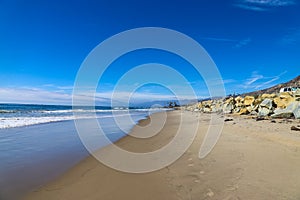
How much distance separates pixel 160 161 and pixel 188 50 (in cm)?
885

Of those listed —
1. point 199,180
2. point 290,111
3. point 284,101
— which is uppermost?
point 284,101

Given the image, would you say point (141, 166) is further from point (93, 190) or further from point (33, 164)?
point (33, 164)

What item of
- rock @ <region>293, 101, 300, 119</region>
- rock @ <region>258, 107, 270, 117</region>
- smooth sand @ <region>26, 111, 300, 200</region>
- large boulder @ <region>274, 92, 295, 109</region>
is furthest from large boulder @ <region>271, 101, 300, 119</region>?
smooth sand @ <region>26, 111, 300, 200</region>

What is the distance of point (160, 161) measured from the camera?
5422mm

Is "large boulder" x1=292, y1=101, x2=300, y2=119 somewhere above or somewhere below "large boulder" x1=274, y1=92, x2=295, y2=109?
below

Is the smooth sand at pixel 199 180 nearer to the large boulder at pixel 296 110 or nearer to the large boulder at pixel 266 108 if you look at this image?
the large boulder at pixel 296 110

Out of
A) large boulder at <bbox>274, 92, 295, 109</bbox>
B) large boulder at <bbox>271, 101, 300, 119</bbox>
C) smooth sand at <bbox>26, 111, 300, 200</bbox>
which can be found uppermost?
large boulder at <bbox>274, 92, 295, 109</bbox>

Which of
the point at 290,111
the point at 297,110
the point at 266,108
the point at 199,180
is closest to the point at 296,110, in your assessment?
the point at 297,110

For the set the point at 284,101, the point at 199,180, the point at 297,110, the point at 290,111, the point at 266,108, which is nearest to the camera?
the point at 199,180

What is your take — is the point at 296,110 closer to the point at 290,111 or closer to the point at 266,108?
the point at 290,111

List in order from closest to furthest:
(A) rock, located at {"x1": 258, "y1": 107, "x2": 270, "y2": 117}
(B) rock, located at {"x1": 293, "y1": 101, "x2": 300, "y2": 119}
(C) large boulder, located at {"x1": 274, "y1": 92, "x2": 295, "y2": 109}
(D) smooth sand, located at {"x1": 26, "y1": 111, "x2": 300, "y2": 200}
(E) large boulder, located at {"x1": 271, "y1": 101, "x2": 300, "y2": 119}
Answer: (D) smooth sand, located at {"x1": 26, "y1": 111, "x2": 300, "y2": 200} → (B) rock, located at {"x1": 293, "y1": 101, "x2": 300, "y2": 119} → (E) large boulder, located at {"x1": 271, "y1": 101, "x2": 300, "y2": 119} → (C) large boulder, located at {"x1": 274, "y1": 92, "x2": 295, "y2": 109} → (A) rock, located at {"x1": 258, "y1": 107, "x2": 270, "y2": 117}

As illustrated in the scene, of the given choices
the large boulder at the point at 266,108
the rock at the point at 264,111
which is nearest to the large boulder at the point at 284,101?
the large boulder at the point at 266,108

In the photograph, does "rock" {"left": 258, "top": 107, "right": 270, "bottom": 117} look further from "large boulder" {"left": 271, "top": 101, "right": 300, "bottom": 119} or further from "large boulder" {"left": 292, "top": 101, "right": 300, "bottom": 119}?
"large boulder" {"left": 292, "top": 101, "right": 300, "bottom": 119}

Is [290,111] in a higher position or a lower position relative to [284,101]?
lower
